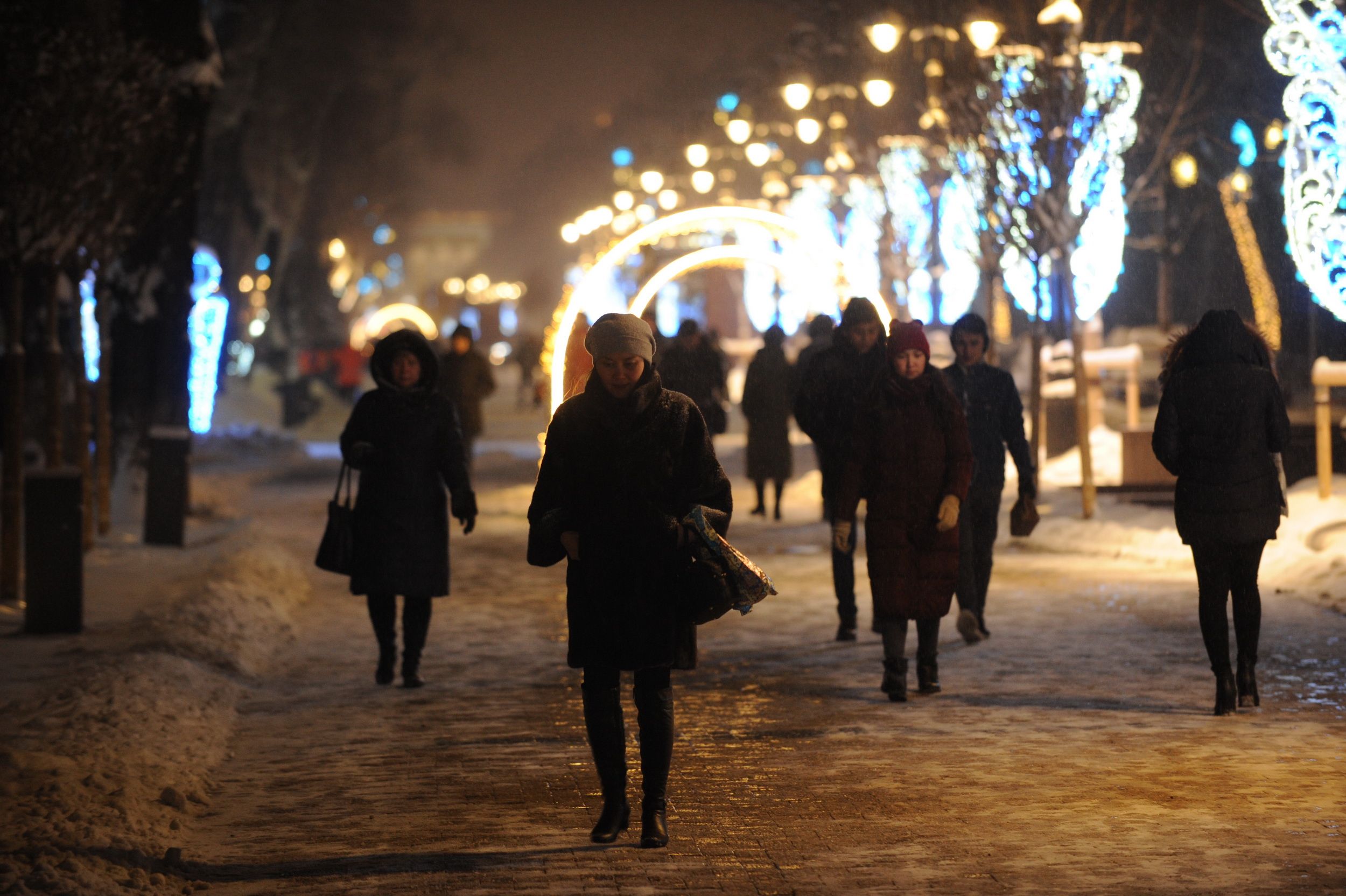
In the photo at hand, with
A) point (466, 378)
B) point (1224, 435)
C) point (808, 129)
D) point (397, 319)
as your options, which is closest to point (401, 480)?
point (1224, 435)

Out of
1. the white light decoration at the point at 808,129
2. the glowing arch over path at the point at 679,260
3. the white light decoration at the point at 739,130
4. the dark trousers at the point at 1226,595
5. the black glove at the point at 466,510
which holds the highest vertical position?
the white light decoration at the point at 739,130

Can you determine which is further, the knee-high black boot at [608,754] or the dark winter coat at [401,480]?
the dark winter coat at [401,480]

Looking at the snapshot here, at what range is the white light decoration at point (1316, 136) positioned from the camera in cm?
1335

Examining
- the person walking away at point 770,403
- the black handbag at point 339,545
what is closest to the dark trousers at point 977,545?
the black handbag at point 339,545

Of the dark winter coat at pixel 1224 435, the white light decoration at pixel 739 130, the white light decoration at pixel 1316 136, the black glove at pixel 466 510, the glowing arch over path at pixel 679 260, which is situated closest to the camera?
the dark winter coat at pixel 1224 435

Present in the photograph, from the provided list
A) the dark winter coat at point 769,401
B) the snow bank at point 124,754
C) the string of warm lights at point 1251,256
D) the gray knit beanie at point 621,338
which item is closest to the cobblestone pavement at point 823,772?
the snow bank at point 124,754

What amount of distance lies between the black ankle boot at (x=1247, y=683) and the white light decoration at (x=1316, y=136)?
20.4ft

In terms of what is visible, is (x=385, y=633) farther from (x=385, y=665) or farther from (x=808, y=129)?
(x=808, y=129)

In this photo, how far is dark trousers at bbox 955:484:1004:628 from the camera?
986cm

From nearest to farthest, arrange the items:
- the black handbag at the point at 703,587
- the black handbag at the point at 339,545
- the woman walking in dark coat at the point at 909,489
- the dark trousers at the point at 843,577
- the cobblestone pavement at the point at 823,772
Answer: the cobblestone pavement at the point at 823,772 → the black handbag at the point at 703,587 → the woman walking in dark coat at the point at 909,489 → the black handbag at the point at 339,545 → the dark trousers at the point at 843,577

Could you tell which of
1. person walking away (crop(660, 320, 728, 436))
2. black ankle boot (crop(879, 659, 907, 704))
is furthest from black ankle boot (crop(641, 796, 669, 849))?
person walking away (crop(660, 320, 728, 436))

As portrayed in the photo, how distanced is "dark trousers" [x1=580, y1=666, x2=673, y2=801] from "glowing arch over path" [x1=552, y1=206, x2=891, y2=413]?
12.3 metres

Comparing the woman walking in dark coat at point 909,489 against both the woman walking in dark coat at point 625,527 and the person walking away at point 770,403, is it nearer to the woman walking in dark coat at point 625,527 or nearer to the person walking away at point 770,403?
the woman walking in dark coat at point 625,527

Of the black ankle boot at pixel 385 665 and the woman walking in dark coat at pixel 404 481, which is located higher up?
the woman walking in dark coat at pixel 404 481
